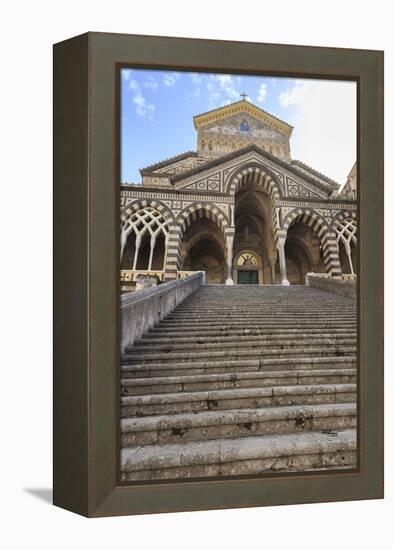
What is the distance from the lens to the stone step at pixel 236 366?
2979mm

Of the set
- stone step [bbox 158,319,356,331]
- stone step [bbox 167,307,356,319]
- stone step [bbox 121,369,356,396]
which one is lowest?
stone step [bbox 121,369,356,396]

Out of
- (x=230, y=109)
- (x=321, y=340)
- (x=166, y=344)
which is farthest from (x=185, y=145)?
(x=321, y=340)

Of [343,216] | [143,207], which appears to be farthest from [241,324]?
[143,207]

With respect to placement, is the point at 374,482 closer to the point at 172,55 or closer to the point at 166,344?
the point at 166,344

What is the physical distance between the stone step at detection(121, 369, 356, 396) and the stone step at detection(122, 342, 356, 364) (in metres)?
0.16

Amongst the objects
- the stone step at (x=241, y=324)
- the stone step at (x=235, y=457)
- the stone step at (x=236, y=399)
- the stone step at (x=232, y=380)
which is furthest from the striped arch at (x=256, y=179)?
the stone step at (x=235, y=457)

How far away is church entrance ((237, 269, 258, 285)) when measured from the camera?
3.85 m

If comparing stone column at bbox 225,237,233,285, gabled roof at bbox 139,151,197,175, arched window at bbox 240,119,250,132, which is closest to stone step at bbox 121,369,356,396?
stone column at bbox 225,237,233,285

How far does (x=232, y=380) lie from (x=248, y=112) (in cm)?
251

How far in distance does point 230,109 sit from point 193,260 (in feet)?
5.61

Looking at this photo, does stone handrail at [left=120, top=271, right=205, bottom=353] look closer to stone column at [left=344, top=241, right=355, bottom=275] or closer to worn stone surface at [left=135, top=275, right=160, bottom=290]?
worn stone surface at [left=135, top=275, right=160, bottom=290]

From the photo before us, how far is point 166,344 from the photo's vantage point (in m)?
3.34

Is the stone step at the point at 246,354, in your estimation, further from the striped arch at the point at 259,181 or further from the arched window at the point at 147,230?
the striped arch at the point at 259,181

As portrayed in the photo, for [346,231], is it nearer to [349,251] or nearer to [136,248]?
[349,251]
